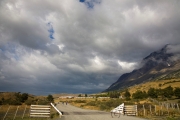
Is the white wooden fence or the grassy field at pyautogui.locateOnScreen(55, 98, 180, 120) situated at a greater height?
the white wooden fence

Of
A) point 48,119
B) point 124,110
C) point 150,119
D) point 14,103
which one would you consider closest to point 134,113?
point 124,110

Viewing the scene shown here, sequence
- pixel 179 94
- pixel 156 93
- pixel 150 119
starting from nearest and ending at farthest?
pixel 150 119
pixel 179 94
pixel 156 93

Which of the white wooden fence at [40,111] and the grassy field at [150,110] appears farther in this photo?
the grassy field at [150,110]

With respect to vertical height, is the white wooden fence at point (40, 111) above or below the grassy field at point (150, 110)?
above

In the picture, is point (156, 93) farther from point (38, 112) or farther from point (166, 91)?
point (38, 112)

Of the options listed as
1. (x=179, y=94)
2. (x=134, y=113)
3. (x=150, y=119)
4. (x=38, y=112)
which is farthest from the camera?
(x=179, y=94)

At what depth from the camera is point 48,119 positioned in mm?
24359

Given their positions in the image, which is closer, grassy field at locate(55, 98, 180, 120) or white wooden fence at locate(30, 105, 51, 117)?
white wooden fence at locate(30, 105, 51, 117)

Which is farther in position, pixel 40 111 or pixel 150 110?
pixel 150 110

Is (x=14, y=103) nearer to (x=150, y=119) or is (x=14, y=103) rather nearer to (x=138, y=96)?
(x=150, y=119)

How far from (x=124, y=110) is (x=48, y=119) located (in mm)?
12188

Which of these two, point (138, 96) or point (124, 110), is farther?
point (138, 96)

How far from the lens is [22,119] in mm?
24266

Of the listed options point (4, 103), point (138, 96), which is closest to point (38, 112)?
point (4, 103)
